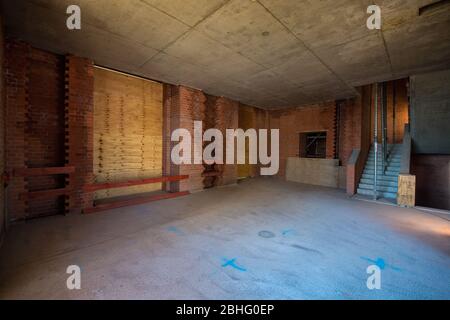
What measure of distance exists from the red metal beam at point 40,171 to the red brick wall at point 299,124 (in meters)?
8.53

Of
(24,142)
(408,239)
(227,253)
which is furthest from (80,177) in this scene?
(408,239)

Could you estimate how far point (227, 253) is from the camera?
273 centimetres

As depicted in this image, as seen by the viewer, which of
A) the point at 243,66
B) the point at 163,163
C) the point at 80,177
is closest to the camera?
the point at 80,177

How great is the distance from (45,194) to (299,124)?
928 centimetres

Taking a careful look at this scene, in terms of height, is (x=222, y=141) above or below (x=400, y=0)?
below

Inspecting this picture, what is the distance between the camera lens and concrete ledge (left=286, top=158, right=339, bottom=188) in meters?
8.13

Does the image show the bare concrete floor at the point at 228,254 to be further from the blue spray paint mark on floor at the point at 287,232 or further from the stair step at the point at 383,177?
the stair step at the point at 383,177

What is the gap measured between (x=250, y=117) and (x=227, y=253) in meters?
8.08

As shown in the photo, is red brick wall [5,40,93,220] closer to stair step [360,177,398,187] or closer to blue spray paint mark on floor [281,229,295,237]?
blue spray paint mark on floor [281,229,295,237]

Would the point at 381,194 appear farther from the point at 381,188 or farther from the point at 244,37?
the point at 244,37
